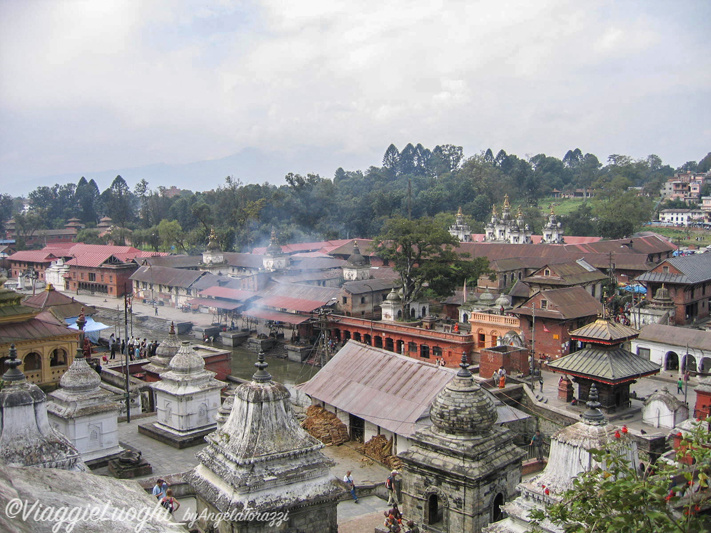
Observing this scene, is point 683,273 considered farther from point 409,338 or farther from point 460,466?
point 460,466

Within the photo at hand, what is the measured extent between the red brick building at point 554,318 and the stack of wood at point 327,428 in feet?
50.0

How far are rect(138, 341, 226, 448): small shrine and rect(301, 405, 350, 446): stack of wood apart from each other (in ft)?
11.7

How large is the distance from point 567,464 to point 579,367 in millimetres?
15657

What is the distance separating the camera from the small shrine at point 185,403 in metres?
21.8

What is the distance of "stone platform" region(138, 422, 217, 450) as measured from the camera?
2138 cm

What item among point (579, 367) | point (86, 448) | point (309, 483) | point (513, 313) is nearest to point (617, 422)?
point (579, 367)

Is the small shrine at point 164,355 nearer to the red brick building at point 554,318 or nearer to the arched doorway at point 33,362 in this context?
the arched doorway at point 33,362


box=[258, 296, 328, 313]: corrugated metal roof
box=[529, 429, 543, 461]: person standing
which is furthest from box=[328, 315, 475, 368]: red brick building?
box=[529, 429, 543, 461]: person standing

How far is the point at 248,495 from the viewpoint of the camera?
1069 centimetres

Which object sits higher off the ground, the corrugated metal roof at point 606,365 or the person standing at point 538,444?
the corrugated metal roof at point 606,365

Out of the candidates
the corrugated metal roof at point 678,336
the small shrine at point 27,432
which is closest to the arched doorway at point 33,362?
the small shrine at point 27,432

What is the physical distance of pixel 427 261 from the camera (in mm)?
46562

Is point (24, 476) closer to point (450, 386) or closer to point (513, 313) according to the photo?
point (450, 386)

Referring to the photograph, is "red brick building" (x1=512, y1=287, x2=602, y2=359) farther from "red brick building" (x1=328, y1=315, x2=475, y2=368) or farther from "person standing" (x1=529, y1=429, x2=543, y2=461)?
"person standing" (x1=529, y1=429, x2=543, y2=461)
